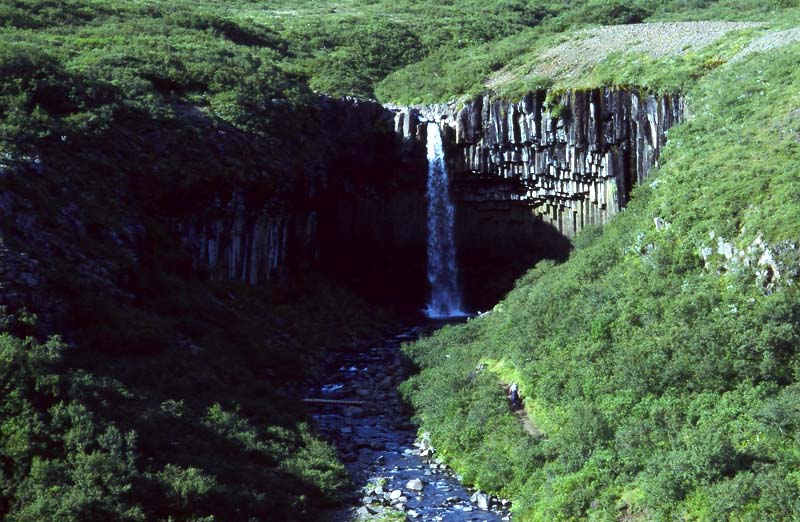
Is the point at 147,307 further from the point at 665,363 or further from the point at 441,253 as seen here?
the point at 441,253

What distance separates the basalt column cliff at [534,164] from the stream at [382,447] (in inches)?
372

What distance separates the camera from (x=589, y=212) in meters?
40.8

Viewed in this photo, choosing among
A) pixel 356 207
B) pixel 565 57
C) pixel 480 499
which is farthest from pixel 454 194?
pixel 480 499

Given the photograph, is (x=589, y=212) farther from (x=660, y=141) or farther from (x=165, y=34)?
(x=165, y=34)

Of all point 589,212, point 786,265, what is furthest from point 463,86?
point 786,265

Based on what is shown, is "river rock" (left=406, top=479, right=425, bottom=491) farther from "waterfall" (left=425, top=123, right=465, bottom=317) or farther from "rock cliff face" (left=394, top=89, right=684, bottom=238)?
"waterfall" (left=425, top=123, right=465, bottom=317)

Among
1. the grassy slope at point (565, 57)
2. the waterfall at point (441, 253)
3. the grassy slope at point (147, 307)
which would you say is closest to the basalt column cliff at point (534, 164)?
the waterfall at point (441, 253)

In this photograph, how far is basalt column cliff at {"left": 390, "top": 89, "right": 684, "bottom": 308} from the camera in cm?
3850

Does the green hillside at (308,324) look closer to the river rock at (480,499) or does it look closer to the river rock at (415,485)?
the river rock at (480,499)

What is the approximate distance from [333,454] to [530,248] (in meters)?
20.3

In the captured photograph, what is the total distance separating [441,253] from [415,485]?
22.5 meters

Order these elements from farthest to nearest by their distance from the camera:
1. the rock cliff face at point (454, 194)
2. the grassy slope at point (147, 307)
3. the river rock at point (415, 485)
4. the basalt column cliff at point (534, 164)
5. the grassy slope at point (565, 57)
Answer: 1. the grassy slope at point (565, 57)
2. the rock cliff face at point (454, 194)
3. the basalt column cliff at point (534, 164)
4. the river rock at point (415, 485)
5. the grassy slope at point (147, 307)

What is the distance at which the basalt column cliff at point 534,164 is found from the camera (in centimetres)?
3850

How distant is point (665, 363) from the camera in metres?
23.8
